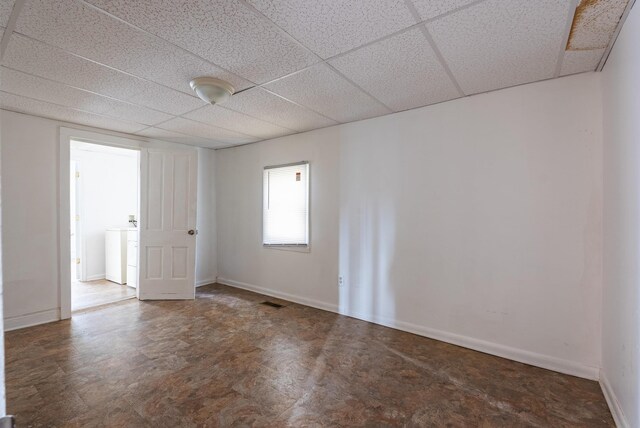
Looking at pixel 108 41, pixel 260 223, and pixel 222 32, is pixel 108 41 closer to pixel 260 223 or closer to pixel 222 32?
pixel 222 32

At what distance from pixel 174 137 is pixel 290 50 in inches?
118

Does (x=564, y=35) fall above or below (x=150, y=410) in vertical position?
above

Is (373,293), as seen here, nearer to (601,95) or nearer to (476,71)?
(476,71)

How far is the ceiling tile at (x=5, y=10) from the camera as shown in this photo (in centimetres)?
174

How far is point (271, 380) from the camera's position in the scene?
2.45 meters

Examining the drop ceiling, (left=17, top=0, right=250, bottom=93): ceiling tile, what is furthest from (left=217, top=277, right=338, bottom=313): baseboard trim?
(left=17, top=0, right=250, bottom=93): ceiling tile

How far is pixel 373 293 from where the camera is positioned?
3615 mm

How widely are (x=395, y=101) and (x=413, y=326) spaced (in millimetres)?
2269

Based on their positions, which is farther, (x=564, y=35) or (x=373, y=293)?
(x=373, y=293)

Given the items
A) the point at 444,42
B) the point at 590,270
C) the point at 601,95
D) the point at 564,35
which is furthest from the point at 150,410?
the point at 601,95

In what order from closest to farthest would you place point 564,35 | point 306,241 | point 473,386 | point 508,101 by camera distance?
1. point 564,35
2. point 473,386
3. point 508,101
4. point 306,241

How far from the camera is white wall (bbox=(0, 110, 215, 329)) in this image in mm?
3375

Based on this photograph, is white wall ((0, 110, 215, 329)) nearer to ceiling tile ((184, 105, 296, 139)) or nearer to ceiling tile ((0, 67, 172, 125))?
ceiling tile ((0, 67, 172, 125))

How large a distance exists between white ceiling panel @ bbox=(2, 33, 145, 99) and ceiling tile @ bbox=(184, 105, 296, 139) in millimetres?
744
